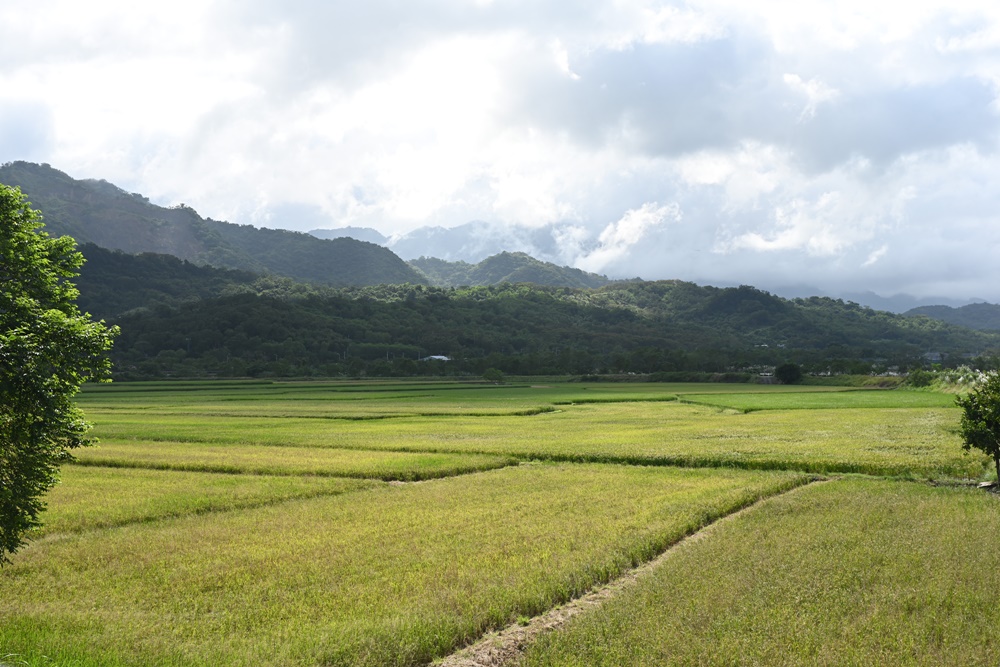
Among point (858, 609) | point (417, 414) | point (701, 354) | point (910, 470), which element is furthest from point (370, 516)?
point (701, 354)

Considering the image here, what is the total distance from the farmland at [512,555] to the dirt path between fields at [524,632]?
27cm

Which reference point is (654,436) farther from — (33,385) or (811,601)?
(33,385)

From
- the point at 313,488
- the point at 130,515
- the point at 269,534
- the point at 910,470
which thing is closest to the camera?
the point at 269,534

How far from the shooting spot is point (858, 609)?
12.1 meters

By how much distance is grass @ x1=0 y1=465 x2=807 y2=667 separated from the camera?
10859mm

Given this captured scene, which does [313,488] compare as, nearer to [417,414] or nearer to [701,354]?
[417,414]

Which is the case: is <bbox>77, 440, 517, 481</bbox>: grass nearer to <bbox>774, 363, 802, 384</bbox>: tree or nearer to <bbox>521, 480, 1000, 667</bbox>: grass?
<bbox>521, 480, 1000, 667</bbox>: grass

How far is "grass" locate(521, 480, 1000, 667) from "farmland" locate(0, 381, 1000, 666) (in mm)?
58

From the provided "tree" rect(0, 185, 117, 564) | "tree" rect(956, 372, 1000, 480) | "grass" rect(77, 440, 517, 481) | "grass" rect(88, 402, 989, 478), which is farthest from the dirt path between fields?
"grass" rect(88, 402, 989, 478)

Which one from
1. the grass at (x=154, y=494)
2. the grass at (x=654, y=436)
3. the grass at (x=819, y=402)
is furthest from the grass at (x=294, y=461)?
the grass at (x=819, y=402)

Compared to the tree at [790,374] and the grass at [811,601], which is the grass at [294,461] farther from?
the tree at [790,374]

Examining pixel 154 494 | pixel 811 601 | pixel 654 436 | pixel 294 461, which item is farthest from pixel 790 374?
pixel 811 601

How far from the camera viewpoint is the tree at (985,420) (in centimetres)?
2591

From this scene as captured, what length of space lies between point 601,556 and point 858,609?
537 centimetres
